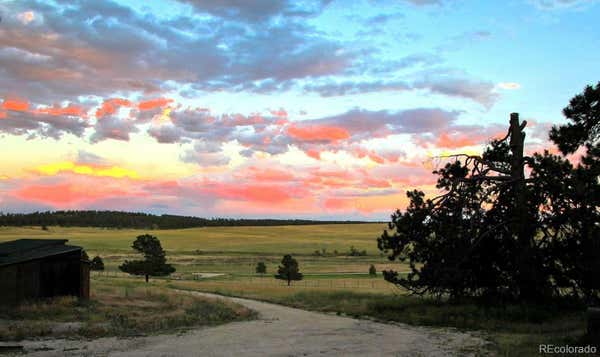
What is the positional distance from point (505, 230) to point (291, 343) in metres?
10.3

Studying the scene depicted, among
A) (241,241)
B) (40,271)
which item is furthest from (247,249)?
(40,271)

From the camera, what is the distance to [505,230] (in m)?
24.0

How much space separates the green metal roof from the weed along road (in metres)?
12.0

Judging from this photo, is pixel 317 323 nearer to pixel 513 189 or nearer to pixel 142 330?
pixel 142 330

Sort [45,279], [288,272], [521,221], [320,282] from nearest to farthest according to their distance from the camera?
[521,221] → [45,279] → [320,282] → [288,272]

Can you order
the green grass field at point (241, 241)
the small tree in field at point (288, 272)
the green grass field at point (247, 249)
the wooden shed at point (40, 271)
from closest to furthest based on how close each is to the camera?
the wooden shed at point (40, 271), the small tree in field at point (288, 272), the green grass field at point (247, 249), the green grass field at point (241, 241)

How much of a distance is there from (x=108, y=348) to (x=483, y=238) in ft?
48.6

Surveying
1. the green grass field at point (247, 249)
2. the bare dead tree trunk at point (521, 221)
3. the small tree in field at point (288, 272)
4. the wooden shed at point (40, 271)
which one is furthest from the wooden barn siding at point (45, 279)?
the green grass field at point (247, 249)

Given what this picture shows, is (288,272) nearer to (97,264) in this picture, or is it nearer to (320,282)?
(320,282)

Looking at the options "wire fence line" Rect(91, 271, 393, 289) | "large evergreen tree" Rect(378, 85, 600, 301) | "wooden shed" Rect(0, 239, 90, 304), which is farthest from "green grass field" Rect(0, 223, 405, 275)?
"large evergreen tree" Rect(378, 85, 600, 301)

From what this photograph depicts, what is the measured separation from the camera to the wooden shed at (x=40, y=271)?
29.0 metres

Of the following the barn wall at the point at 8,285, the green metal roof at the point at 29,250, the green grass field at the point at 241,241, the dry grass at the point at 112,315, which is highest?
the green metal roof at the point at 29,250

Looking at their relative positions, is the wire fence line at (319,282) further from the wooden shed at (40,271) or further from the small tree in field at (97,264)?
the wooden shed at (40,271)

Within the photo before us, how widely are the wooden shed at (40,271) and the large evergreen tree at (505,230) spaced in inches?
694
